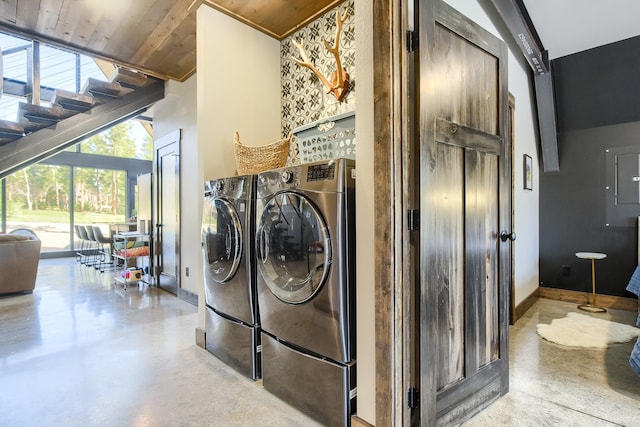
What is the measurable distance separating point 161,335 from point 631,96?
5730mm

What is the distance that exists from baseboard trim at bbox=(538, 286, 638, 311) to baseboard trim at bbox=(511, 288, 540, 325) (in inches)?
6.9

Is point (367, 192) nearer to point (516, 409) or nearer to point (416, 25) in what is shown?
point (416, 25)

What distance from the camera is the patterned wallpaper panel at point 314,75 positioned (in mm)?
2635

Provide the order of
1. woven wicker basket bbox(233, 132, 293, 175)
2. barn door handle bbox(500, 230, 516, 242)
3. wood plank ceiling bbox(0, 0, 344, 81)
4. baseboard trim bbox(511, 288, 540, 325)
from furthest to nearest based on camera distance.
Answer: baseboard trim bbox(511, 288, 540, 325) → wood plank ceiling bbox(0, 0, 344, 81) → woven wicker basket bbox(233, 132, 293, 175) → barn door handle bbox(500, 230, 516, 242)

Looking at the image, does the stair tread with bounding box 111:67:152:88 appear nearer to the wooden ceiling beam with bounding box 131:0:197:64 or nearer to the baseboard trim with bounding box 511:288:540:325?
the wooden ceiling beam with bounding box 131:0:197:64

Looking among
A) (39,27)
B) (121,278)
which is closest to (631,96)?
(39,27)

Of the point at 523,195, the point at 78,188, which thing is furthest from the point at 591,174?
the point at 78,188

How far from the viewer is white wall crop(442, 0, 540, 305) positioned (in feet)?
10.6

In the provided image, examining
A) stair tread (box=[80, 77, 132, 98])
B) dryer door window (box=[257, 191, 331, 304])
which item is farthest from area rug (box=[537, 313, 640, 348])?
stair tread (box=[80, 77, 132, 98])

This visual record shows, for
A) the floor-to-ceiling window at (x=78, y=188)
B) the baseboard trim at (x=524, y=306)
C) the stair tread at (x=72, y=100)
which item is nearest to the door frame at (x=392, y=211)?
the baseboard trim at (x=524, y=306)

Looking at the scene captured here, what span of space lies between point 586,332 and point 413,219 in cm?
272

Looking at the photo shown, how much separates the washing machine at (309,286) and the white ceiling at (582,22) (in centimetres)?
298

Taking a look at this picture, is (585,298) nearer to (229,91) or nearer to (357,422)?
(357,422)

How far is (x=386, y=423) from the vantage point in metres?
1.36
